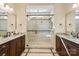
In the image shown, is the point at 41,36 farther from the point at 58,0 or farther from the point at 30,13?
the point at 58,0

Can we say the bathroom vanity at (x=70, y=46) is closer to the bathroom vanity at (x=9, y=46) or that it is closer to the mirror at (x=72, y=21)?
the mirror at (x=72, y=21)

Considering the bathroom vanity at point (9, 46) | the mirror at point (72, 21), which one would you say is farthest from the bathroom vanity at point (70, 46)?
the bathroom vanity at point (9, 46)

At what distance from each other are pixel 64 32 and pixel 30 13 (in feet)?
5.49

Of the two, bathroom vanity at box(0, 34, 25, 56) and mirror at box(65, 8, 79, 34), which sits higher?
mirror at box(65, 8, 79, 34)

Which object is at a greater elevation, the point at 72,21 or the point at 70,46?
the point at 72,21

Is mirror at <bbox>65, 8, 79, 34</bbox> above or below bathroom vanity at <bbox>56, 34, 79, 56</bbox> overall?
above

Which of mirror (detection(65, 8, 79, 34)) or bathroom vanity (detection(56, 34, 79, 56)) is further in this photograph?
mirror (detection(65, 8, 79, 34))

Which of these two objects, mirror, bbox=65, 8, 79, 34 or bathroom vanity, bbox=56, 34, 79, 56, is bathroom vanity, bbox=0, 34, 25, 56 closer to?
bathroom vanity, bbox=56, 34, 79, 56

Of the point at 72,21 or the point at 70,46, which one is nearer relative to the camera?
the point at 70,46

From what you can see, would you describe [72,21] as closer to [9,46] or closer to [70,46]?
[70,46]

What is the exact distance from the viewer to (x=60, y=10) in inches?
261

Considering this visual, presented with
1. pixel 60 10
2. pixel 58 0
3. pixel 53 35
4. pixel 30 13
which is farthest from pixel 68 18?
pixel 58 0

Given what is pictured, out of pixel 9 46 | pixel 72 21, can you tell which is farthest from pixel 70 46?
pixel 72 21

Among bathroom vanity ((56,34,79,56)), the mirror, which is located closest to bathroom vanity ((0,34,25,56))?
bathroom vanity ((56,34,79,56))
